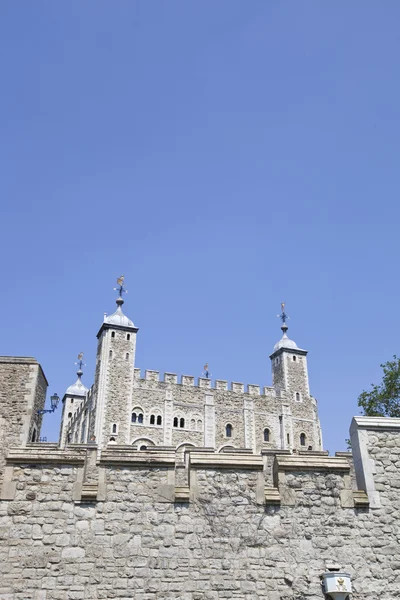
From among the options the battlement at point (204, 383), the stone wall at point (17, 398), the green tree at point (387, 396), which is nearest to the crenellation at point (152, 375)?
the battlement at point (204, 383)

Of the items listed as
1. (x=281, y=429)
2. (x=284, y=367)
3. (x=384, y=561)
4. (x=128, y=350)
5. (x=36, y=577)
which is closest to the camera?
(x=36, y=577)

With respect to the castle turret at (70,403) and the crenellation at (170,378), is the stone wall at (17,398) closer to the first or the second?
the crenellation at (170,378)

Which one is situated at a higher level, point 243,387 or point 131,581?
point 243,387

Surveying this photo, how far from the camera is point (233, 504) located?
282 inches

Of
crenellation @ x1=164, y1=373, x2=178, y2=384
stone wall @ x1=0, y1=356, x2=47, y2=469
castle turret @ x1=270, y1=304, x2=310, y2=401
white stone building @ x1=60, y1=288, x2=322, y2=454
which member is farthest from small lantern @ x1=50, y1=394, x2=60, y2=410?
castle turret @ x1=270, y1=304, x2=310, y2=401

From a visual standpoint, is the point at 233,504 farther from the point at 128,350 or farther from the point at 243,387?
the point at 243,387

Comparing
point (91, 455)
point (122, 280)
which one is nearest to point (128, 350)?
point (122, 280)

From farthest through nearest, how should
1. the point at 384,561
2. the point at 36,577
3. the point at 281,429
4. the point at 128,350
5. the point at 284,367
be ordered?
the point at 284,367, the point at 281,429, the point at 128,350, the point at 384,561, the point at 36,577

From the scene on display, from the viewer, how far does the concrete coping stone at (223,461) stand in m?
7.33

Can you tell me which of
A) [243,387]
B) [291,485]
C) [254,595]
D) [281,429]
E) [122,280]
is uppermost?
[122,280]

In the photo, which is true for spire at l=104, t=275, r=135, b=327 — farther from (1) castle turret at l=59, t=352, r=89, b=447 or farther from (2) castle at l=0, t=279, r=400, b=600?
(2) castle at l=0, t=279, r=400, b=600

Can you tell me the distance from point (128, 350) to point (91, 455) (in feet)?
142

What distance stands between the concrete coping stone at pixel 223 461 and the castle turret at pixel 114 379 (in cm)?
3975

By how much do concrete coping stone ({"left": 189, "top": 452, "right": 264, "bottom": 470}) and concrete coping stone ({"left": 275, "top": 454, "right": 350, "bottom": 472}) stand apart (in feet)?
1.00
